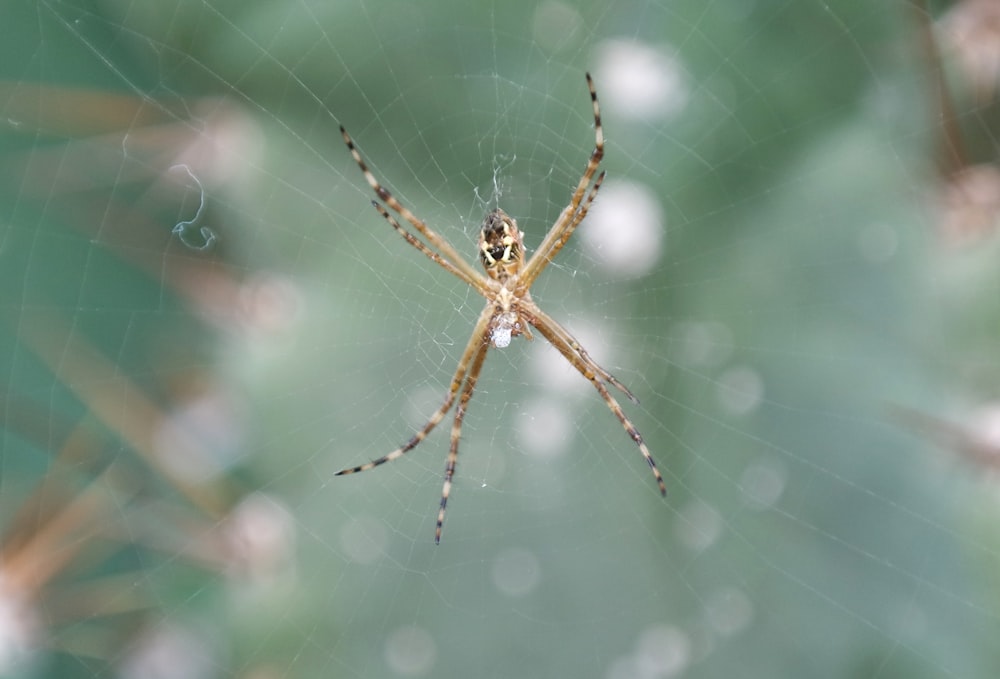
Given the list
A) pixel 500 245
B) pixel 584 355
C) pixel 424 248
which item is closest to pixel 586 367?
pixel 584 355

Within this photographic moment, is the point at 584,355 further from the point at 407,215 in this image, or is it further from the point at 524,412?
the point at 407,215

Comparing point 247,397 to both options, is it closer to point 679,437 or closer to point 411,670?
point 411,670

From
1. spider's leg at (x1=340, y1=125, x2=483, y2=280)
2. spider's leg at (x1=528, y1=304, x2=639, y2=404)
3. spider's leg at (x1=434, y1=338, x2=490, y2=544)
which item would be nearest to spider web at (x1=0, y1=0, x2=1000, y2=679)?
spider's leg at (x1=340, y1=125, x2=483, y2=280)

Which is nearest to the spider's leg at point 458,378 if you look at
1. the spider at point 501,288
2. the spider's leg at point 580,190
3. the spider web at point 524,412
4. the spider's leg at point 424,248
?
the spider at point 501,288

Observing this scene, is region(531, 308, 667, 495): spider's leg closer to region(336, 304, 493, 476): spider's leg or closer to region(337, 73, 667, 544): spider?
region(337, 73, 667, 544): spider

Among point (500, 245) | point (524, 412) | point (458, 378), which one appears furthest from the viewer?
point (458, 378)
